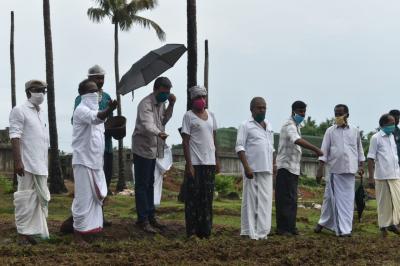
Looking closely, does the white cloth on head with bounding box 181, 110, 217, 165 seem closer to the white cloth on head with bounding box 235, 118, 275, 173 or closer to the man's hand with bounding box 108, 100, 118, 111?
the white cloth on head with bounding box 235, 118, 275, 173

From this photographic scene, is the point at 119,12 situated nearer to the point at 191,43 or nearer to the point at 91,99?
the point at 191,43

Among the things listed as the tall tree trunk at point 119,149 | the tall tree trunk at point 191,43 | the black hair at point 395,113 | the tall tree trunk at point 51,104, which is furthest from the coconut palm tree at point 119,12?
the black hair at point 395,113

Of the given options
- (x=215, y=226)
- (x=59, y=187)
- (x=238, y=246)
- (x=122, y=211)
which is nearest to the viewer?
(x=238, y=246)

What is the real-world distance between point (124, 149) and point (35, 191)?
21009mm

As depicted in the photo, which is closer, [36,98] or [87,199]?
[87,199]

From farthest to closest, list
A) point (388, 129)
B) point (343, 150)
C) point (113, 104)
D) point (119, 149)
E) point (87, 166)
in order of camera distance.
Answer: point (119, 149)
point (388, 129)
point (343, 150)
point (87, 166)
point (113, 104)

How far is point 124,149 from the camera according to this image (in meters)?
30.0

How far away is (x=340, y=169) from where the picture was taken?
36.7ft

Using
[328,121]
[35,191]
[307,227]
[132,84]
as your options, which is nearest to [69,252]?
[35,191]

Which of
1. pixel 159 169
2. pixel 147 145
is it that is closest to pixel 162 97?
pixel 147 145

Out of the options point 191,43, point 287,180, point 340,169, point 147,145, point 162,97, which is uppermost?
point 191,43

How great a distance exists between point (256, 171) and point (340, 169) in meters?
1.77

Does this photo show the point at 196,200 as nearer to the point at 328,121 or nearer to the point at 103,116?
the point at 103,116

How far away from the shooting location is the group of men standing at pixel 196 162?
8.87m
